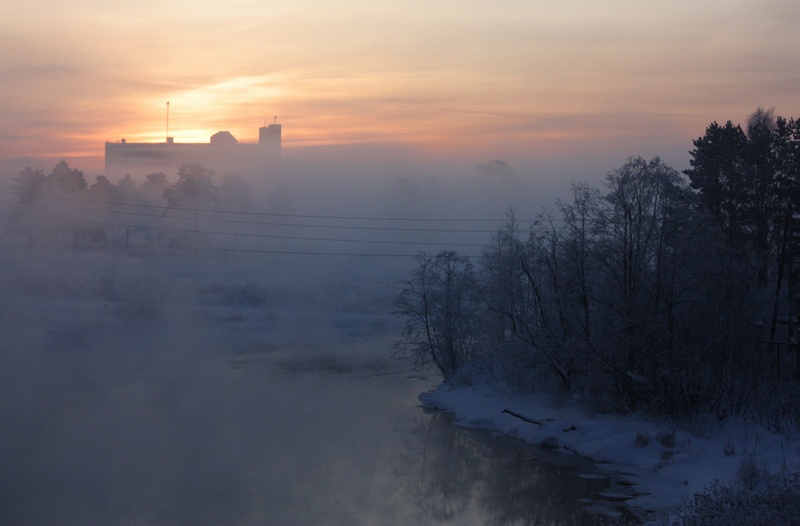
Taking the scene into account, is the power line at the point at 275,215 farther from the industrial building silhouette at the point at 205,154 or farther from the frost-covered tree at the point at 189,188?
the industrial building silhouette at the point at 205,154

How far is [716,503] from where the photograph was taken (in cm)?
1238

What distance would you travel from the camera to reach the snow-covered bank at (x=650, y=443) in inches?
687

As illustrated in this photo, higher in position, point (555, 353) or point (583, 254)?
point (583, 254)

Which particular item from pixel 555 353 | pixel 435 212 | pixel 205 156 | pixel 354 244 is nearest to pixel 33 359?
pixel 555 353

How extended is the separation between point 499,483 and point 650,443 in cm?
447

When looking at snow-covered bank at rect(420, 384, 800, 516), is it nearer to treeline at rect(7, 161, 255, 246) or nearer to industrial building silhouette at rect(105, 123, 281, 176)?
treeline at rect(7, 161, 255, 246)

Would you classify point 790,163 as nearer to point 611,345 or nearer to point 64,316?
point 611,345

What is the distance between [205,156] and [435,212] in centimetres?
5959

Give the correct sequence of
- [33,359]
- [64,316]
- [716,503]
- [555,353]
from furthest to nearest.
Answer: [64,316] < [33,359] < [555,353] < [716,503]

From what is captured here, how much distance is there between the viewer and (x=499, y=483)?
19969mm

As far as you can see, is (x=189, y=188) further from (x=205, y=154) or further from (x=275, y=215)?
(x=205, y=154)

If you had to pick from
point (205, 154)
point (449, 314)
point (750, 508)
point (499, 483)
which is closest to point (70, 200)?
point (449, 314)

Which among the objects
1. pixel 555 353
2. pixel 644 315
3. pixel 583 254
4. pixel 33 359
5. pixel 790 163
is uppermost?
pixel 790 163

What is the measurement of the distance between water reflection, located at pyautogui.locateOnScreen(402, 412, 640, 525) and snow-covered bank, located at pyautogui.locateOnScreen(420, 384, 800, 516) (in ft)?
2.58
